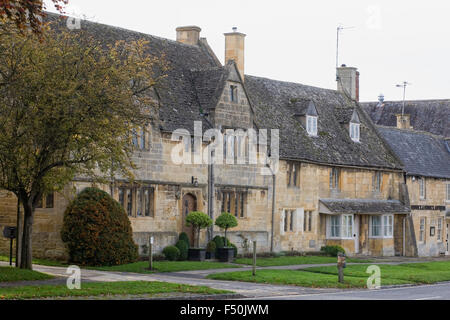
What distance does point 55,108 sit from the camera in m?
24.5

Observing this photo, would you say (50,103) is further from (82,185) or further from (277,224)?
(277,224)

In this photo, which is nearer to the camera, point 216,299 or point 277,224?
point 216,299

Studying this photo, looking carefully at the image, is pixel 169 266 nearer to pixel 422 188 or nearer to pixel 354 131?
pixel 354 131

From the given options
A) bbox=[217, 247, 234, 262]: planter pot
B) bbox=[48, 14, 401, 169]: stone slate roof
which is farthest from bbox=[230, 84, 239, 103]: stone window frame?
bbox=[217, 247, 234, 262]: planter pot

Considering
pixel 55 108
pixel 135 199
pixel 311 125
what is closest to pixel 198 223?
pixel 135 199

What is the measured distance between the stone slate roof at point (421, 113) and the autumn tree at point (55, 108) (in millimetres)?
47505

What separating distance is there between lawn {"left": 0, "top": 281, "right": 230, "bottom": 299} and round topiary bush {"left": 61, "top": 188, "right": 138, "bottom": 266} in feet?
23.3

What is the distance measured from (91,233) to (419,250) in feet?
94.0

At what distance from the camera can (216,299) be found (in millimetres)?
23047

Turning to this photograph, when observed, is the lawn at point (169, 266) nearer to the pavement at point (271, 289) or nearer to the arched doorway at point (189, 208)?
the pavement at point (271, 289)

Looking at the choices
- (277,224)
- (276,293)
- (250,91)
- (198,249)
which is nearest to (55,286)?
(276,293)

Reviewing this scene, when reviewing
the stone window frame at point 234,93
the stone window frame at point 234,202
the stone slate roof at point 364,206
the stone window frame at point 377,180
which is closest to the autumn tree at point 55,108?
the stone window frame at point 234,202

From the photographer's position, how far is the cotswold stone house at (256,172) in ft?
121
